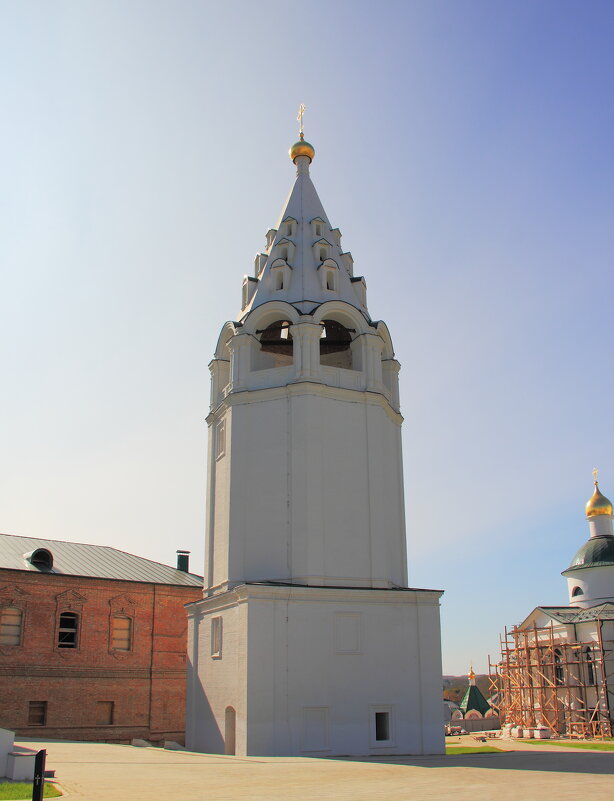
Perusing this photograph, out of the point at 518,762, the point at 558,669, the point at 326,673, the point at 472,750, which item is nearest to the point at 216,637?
the point at 326,673

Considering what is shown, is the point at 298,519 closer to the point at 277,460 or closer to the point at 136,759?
the point at 277,460

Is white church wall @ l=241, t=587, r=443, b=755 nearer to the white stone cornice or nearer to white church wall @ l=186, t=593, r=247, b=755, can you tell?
white church wall @ l=186, t=593, r=247, b=755

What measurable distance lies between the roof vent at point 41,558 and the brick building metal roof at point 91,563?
19cm

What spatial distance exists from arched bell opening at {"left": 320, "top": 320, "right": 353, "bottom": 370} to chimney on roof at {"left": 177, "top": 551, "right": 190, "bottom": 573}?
18061 mm

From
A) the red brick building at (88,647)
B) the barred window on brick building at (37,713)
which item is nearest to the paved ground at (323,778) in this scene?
the barred window on brick building at (37,713)

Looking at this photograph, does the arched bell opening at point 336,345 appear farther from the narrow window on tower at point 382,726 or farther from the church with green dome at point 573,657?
the church with green dome at point 573,657

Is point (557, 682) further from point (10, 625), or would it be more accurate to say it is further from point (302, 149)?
point (302, 149)

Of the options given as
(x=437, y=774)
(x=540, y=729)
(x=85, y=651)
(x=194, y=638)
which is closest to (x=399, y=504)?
(x=194, y=638)

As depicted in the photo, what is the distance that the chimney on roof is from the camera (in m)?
40.4

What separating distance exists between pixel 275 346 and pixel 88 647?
1632 centimetres

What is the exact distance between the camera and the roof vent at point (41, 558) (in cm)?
3344

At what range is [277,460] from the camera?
23344mm

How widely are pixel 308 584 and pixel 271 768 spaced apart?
6.69 metres

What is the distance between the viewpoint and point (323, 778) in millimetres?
13531
